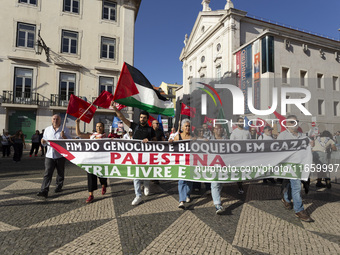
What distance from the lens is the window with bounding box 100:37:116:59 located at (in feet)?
66.3

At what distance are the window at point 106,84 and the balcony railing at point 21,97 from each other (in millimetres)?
5061

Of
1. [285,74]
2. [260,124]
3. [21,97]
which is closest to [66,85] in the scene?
[21,97]

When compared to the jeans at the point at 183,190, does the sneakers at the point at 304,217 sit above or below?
below

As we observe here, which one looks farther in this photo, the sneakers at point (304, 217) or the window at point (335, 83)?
the window at point (335, 83)

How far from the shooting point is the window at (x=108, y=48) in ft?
66.3

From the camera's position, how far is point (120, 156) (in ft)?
15.0

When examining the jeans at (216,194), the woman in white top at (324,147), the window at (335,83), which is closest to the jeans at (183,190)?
the jeans at (216,194)

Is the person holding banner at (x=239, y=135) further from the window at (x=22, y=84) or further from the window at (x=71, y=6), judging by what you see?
the window at (x=71, y=6)

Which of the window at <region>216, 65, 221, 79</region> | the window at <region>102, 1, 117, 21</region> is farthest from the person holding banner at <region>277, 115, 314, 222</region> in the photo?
the window at <region>216, 65, 221, 79</region>

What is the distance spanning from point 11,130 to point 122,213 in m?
18.5

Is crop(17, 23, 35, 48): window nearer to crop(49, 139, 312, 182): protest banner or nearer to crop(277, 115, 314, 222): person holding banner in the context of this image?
crop(49, 139, 312, 182): protest banner

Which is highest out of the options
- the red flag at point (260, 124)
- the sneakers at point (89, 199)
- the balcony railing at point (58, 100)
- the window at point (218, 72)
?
the window at point (218, 72)

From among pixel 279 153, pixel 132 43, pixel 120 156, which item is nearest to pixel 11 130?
pixel 132 43

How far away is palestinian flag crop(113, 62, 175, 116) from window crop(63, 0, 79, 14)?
61.1ft
